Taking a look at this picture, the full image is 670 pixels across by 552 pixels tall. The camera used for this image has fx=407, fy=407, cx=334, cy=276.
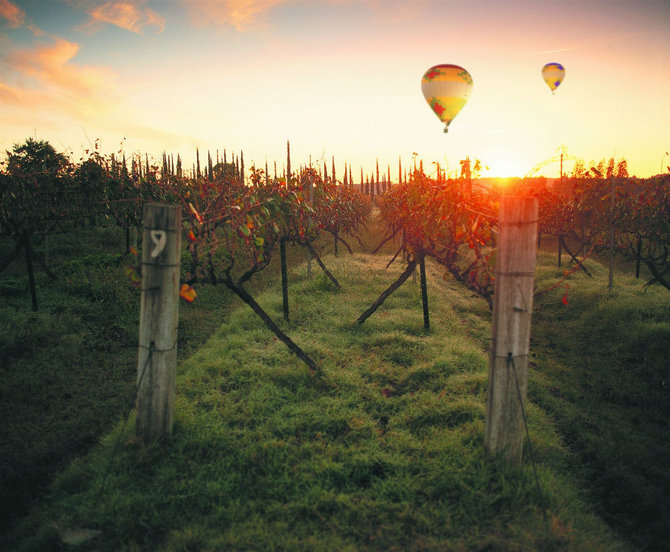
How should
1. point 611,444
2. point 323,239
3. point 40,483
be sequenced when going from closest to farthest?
point 40,483, point 611,444, point 323,239


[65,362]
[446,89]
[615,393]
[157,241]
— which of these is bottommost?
[615,393]

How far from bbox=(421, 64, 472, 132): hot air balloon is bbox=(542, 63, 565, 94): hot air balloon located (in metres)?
10.7

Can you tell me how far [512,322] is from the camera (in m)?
3.41

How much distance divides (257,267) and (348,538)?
368cm

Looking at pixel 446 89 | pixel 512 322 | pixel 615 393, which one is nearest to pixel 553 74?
pixel 446 89

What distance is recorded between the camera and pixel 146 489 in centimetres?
326

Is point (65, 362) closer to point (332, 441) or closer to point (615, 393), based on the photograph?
point (332, 441)

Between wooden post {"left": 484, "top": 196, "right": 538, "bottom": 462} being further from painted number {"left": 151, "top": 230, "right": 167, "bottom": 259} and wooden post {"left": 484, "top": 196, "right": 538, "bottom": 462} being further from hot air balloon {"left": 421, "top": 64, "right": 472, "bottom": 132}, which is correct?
hot air balloon {"left": 421, "top": 64, "right": 472, "bottom": 132}

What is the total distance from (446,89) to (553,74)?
36.7ft

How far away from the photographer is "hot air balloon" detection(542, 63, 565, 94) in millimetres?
16891

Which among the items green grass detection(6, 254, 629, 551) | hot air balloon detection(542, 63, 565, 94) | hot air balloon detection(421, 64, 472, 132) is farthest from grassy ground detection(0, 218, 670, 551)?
hot air balloon detection(542, 63, 565, 94)

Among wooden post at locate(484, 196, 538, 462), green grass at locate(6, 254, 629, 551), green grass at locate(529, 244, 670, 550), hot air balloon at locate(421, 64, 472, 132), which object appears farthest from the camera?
hot air balloon at locate(421, 64, 472, 132)

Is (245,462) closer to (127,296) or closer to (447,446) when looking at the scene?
(447,446)

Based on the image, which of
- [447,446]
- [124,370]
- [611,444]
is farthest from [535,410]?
[124,370]
